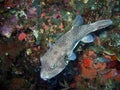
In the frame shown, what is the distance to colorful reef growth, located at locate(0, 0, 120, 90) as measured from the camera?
671cm

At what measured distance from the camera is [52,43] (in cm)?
661

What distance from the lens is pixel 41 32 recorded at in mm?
6672

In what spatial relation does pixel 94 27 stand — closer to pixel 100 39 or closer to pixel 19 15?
pixel 100 39

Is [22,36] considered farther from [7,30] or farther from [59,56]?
[59,56]

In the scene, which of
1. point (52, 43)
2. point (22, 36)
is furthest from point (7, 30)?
point (52, 43)

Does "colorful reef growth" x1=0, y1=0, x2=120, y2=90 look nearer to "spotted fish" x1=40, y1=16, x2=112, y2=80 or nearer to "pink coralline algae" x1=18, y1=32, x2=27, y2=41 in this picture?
"pink coralline algae" x1=18, y1=32, x2=27, y2=41

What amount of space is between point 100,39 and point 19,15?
8.05 ft

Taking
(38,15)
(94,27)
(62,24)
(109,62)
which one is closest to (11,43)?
(38,15)

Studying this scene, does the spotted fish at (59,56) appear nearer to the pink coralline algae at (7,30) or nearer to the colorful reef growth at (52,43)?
the colorful reef growth at (52,43)

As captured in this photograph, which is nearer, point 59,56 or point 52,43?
point 59,56

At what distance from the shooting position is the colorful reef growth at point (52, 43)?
6715mm

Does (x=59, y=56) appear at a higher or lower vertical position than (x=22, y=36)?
lower

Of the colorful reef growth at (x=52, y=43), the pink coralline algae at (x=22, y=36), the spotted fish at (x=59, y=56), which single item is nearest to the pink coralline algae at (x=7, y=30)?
the colorful reef growth at (x=52, y=43)

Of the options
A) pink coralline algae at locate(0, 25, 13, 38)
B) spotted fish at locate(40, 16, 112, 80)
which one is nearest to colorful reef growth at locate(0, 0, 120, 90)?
pink coralline algae at locate(0, 25, 13, 38)
